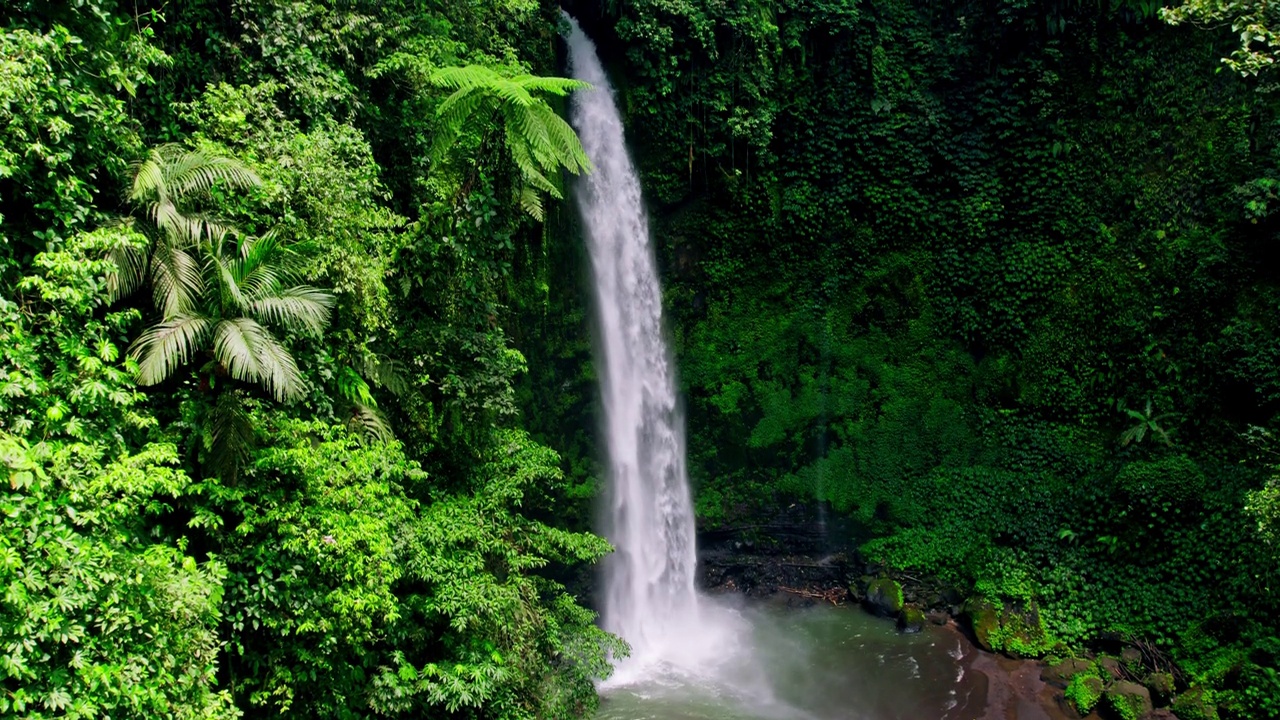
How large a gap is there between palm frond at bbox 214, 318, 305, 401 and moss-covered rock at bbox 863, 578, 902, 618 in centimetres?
1104

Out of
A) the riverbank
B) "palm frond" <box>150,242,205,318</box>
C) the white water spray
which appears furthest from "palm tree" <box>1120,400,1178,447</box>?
"palm frond" <box>150,242,205,318</box>

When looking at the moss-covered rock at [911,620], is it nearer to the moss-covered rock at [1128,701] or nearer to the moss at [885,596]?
the moss at [885,596]

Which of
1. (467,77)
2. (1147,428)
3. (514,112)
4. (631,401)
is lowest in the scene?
(1147,428)

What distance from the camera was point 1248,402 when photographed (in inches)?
479

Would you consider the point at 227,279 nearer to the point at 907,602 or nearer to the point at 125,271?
the point at 125,271

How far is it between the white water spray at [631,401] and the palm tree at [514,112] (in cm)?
536

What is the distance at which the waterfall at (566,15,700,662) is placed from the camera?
13430 mm

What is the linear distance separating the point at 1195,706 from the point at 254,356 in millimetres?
12289

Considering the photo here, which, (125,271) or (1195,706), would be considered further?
(1195,706)

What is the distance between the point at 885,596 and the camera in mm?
13703

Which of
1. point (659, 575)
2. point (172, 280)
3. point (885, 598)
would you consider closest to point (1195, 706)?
point (885, 598)

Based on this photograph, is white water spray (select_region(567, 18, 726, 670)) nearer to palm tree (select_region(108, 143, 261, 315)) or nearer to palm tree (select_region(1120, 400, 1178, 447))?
palm tree (select_region(108, 143, 261, 315))

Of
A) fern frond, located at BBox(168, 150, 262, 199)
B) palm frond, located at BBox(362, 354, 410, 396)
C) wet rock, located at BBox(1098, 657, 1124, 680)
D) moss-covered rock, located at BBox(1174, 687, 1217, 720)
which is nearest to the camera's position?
fern frond, located at BBox(168, 150, 262, 199)

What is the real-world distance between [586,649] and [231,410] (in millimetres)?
4433
